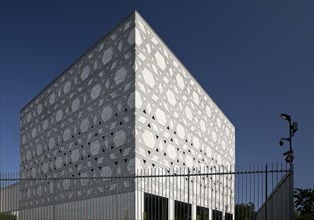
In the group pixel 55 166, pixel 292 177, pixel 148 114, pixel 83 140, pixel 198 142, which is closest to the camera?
pixel 292 177

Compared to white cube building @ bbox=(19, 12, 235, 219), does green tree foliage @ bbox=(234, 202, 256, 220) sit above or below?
below

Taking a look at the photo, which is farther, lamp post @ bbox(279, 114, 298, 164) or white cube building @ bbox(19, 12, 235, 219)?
white cube building @ bbox(19, 12, 235, 219)

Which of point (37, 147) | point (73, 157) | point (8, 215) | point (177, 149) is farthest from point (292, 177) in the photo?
point (37, 147)

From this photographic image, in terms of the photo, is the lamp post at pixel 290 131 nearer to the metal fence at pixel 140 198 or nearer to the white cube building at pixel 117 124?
the metal fence at pixel 140 198

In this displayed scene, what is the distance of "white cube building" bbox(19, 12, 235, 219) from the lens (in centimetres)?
3122

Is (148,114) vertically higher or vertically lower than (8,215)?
higher

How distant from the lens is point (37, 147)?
4991cm

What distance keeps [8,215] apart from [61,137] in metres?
22.2

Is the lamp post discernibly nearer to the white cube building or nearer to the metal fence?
the metal fence

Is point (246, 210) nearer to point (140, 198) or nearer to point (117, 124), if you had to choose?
point (140, 198)

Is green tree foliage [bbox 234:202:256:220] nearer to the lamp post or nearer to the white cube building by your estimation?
the lamp post

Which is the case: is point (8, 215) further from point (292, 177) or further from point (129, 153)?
point (292, 177)

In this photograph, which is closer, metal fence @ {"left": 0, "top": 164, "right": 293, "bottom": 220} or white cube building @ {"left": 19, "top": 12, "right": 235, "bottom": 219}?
metal fence @ {"left": 0, "top": 164, "right": 293, "bottom": 220}

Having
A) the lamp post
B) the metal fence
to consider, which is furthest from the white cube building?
the lamp post
